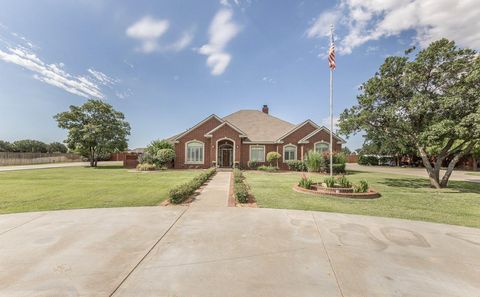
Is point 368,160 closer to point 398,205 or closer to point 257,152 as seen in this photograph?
point 257,152

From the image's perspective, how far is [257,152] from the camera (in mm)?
25609

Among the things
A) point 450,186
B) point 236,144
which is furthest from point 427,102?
point 236,144

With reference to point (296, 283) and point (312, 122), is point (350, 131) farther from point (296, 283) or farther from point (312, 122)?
point (296, 283)

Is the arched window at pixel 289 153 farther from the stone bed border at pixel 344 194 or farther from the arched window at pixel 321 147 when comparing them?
the stone bed border at pixel 344 194

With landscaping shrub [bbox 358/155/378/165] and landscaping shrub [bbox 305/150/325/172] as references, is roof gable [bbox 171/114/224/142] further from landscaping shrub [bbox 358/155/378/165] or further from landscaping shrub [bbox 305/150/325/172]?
landscaping shrub [bbox 358/155/378/165]

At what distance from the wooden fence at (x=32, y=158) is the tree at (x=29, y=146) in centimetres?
2714

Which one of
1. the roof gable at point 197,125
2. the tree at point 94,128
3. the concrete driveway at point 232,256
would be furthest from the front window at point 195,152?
the concrete driveway at point 232,256

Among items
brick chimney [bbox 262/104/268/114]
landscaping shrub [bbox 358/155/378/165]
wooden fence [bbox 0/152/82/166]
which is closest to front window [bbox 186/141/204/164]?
brick chimney [bbox 262/104/268/114]

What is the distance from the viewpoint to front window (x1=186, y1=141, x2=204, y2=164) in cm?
2505

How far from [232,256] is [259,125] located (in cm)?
2539

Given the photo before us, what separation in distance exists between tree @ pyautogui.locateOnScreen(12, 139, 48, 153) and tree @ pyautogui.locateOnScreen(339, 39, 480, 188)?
76.1m

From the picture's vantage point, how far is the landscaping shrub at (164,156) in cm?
2325

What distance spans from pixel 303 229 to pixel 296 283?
95.5 inches

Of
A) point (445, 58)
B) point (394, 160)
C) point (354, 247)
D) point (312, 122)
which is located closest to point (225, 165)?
point (312, 122)
